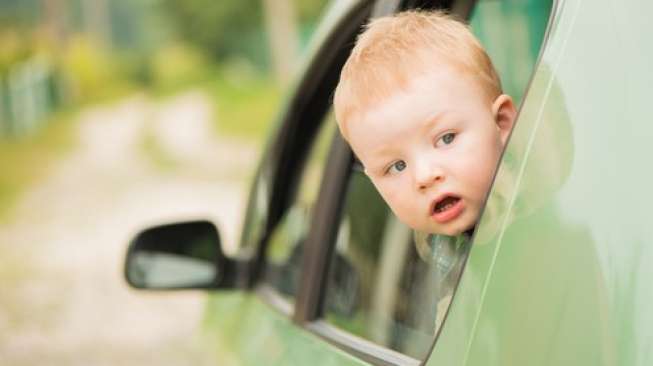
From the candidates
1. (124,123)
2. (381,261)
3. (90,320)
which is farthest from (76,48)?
(381,261)

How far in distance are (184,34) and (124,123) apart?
5.77m

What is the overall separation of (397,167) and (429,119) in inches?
4.6

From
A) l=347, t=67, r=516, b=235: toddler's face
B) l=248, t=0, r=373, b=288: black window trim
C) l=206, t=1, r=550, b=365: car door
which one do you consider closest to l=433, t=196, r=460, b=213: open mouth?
l=347, t=67, r=516, b=235: toddler's face

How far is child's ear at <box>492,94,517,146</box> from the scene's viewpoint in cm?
199

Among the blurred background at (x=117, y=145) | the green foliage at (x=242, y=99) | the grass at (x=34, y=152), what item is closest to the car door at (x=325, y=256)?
the blurred background at (x=117, y=145)

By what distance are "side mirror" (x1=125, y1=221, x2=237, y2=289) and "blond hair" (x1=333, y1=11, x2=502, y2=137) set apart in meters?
1.28

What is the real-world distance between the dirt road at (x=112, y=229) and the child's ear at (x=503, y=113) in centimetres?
158

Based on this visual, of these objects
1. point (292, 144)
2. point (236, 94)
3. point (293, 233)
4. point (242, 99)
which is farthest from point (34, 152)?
point (292, 144)

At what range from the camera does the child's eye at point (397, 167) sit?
201 cm

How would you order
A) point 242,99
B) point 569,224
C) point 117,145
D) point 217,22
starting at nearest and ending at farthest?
1. point 569,224
2. point 117,145
3. point 242,99
4. point 217,22

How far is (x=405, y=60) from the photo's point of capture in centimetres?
198

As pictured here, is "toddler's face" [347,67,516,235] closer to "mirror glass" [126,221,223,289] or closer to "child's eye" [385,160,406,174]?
"child's eye" [385,160,406,174]

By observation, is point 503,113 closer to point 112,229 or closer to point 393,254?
point 393,254

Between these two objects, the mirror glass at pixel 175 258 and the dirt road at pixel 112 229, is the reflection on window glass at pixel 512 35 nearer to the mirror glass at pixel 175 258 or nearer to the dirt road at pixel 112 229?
the mirror glass at pixel 175 258
